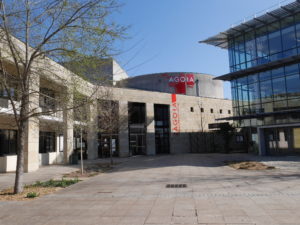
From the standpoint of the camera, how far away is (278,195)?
836cm

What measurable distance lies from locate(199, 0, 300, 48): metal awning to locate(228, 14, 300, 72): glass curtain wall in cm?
45

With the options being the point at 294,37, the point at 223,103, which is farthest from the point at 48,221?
the point at 223,103

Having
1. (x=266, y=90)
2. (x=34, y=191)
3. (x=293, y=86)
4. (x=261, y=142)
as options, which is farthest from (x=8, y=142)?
(x=293, y=86)

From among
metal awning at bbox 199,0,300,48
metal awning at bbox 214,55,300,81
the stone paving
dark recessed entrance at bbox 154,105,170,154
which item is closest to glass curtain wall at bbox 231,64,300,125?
metal awning at bbox 214,55,300,81

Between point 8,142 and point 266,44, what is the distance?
975 inches

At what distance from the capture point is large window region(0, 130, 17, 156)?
64.8ft

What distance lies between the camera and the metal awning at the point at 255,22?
24656 millimetres

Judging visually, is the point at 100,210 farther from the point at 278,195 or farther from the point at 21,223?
the point at 278,195

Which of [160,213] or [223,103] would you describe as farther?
[223,103]

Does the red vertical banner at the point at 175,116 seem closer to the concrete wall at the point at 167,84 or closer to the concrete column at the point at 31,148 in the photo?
the concrete wall at the point at 167,84

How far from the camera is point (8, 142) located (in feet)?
67.1

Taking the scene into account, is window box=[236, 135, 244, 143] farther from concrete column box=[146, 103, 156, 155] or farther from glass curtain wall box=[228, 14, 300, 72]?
glass curtain wall box=[228, 14, 300, 72]

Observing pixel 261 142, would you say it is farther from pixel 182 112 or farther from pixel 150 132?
pixel 150 132

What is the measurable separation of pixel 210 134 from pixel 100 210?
34540 millimetres
